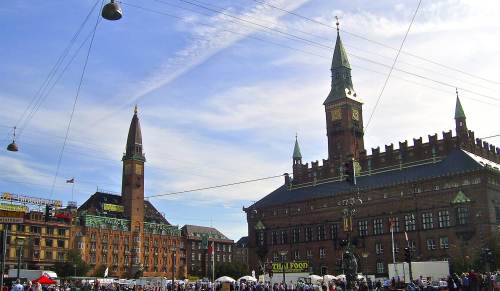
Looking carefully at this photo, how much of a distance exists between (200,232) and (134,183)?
26.0 metres

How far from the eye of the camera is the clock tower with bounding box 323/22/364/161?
97188 millimetres

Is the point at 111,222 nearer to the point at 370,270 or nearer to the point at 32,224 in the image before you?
the point at 32,224

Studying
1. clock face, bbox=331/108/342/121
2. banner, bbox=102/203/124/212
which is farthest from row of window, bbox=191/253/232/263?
clock face, bbox=331/108/342/121

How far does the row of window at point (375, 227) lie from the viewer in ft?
240

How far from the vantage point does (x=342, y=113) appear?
9800cm

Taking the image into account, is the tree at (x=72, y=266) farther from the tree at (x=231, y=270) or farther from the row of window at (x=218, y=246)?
the row of window at (x=218, y=246)

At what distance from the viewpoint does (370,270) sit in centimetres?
8194

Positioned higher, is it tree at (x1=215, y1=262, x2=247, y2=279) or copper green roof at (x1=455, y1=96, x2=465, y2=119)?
copper green roof at (x1=455, y1=96, x2=465, y2=119)

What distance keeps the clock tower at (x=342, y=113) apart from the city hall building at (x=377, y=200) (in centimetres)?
18

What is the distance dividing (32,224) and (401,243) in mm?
62001

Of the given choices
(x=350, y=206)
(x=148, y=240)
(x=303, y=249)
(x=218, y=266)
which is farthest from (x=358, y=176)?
(x=148, y=240)

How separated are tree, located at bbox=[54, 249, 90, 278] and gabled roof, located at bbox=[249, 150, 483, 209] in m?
31.9

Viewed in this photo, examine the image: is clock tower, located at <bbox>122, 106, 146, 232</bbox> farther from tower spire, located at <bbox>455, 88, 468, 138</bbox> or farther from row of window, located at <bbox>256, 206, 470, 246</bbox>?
tower spire, located at <bbox>455, 88, 468, 138</bbox>

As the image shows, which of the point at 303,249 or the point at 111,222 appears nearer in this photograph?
the point at 303,249
